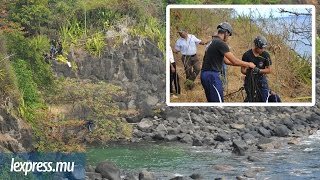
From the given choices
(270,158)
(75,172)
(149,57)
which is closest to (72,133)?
(75,172)

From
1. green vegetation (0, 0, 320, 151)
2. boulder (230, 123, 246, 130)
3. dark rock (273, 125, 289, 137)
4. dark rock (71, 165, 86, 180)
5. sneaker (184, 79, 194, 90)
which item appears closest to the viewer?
sneaker (184, 79, 194, 90)

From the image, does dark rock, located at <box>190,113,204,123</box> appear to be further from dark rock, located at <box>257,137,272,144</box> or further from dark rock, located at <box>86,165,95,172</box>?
dark rock, located at <box>86,165,95,172</box>

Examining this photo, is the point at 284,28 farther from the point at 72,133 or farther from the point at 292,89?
the point at 72,133

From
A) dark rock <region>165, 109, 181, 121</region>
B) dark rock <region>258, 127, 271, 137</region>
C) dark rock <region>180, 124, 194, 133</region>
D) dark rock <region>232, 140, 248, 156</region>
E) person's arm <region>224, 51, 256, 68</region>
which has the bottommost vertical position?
dark rock <region>232, 140, 248, 156</region>

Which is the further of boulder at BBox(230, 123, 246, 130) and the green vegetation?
boulder at BBox(230, 123, 246, 130)

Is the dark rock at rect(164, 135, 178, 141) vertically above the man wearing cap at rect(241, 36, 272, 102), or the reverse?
the man wearing cap at rect(241, 36, 272, 102)

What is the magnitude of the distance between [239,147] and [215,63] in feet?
3.03

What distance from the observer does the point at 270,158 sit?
26.1 ft

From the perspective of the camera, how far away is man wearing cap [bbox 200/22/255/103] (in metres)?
7.26

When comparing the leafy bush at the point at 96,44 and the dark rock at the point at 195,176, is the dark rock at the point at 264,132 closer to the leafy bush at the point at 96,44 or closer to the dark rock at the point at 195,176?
the dark rock at the point at 195,176

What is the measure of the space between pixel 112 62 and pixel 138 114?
1.61 ft

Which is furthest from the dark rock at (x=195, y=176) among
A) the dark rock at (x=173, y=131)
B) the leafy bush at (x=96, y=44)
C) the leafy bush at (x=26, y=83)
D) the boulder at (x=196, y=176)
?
the leafy bush at (x=26, y=83)

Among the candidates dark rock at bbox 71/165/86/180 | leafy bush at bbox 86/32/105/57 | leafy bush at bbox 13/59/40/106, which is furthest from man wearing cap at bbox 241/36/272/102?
leafy bush at bbox 13/59/40/106

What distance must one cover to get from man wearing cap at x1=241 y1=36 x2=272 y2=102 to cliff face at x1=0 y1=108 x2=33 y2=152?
1.85 meters
